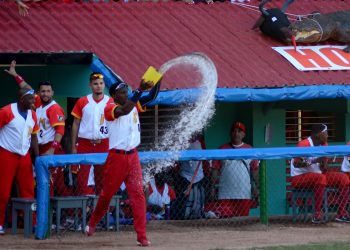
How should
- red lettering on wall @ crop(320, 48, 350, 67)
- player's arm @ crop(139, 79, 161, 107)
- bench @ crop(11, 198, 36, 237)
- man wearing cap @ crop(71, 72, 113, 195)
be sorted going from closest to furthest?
1. player's arm @ crop(139, 79, 161, 107)
2. bench @ crop(11, 198, 36, 237)
3. man wearing cap @ crop(71, 72, 113, 195)
4. red lettering on wall @ crop(320, 48, 350, 67)

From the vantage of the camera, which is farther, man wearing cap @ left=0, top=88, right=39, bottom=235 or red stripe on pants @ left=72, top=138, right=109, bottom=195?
red stripe on pants @ left=72, top=138, right=109, bottom=195

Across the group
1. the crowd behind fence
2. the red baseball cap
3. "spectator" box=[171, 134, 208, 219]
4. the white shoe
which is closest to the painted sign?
the red baseball cap

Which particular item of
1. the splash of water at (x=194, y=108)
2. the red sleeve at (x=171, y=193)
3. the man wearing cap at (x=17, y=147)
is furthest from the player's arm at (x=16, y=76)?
the red sleeve at (x=171, y=193)

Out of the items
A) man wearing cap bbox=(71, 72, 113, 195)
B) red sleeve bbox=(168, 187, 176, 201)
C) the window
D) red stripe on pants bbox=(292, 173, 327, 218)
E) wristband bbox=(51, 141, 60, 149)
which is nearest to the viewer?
man wearing cap bbox=(71, 72, 113, 195)

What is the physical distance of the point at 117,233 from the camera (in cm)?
1406

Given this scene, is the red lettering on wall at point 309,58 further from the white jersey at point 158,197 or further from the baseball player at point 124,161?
the baseball player at point 124,161

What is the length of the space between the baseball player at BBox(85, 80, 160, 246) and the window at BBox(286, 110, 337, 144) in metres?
5.99

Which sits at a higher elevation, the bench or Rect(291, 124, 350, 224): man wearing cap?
Rect(291, 124, 350, 224): man wearing cap

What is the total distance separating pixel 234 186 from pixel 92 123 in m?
2.37

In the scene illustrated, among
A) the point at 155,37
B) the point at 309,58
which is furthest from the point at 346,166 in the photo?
the point at 155,37

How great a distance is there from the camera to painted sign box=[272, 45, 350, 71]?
17453mm

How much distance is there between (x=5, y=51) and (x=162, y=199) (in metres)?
2.90

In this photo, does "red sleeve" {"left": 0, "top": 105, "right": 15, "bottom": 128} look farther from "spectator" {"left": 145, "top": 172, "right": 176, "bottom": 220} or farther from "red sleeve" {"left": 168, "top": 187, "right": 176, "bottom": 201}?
"red sleeve" {"left": 168, "top": 187, "right": 176, "bottom": 201}

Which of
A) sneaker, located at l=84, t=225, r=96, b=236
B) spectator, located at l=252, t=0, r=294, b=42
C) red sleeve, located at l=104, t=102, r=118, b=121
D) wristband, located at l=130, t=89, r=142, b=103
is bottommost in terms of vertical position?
sneaker, located at l=84, t=225, r=96, b=236
